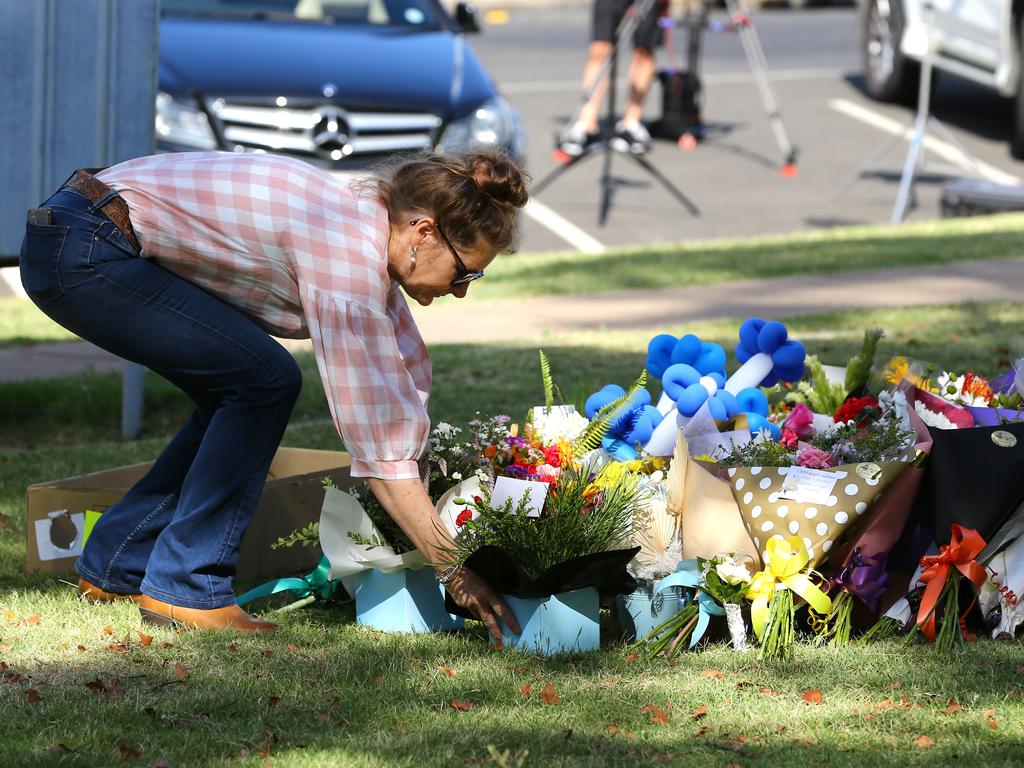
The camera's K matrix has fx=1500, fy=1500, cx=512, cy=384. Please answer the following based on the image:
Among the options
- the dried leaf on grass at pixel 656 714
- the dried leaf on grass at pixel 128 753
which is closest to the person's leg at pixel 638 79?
the dried leaf on grass at pixel 656 714

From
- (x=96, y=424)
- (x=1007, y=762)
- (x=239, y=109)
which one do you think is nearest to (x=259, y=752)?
(x=1007, y=762)

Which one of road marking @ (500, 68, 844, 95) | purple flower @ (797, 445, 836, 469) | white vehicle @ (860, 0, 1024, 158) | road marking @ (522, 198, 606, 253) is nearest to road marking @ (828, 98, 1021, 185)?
white vehicle @ (860, 0, 1024, 158)

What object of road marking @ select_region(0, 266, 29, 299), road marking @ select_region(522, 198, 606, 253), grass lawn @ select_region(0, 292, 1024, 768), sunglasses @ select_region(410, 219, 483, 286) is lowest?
road marking @ select_region(0, 266, 29, 299)

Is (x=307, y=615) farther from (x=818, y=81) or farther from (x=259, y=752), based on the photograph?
(x=818, y=81)

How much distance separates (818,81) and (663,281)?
9.07 metres

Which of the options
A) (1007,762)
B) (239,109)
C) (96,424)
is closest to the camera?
(1007,762)

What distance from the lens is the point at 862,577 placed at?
11.2 ft

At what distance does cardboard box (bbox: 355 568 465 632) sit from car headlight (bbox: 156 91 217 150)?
15.3ft

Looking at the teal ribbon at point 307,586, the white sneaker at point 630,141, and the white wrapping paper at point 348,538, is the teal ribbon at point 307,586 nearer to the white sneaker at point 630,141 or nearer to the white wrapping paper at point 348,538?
the white wrapping paper at point 348,538

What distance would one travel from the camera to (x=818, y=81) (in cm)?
1658

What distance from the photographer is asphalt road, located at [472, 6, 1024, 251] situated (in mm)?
10883

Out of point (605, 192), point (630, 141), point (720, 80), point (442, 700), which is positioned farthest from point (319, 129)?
point (720, 80)

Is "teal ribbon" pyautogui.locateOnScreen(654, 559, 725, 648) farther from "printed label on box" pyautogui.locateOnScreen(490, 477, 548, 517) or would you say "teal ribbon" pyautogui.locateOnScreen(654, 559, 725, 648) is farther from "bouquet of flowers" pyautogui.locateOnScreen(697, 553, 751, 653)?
"printed label on box" pyautogui.locateOnScreen(490, 477, 548, 517)

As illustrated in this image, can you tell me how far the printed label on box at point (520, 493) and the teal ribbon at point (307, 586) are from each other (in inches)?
22.4
